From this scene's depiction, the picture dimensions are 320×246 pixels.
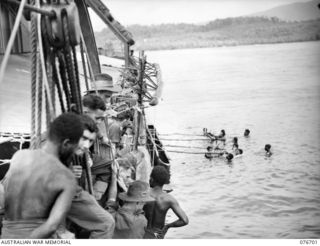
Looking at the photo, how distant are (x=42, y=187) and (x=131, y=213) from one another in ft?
5.55

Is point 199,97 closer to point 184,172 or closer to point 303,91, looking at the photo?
point 303,91

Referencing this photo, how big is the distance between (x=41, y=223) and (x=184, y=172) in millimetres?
17780

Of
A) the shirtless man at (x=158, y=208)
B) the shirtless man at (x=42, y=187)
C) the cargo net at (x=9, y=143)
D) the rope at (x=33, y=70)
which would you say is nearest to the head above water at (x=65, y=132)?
the shirtless man at (x=42, y=187)

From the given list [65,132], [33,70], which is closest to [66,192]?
[65,132]

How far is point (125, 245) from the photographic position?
371 centimetres

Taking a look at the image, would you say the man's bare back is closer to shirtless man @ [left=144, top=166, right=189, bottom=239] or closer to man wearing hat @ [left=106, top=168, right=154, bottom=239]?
man wearing hat @ [left=106, top=168, right=154, bottom=239]

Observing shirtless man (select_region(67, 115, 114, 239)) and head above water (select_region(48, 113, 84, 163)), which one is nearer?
head above water (select_region(48, 113, 84, 163))

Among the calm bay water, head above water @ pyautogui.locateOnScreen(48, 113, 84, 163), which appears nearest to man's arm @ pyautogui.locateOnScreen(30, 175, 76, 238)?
head above water @ pyautogui.locateOnScreen(48, 113, 84, 163)

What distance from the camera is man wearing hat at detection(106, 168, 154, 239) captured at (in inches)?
156

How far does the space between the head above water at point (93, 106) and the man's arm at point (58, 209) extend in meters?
1.55

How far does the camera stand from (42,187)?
8.18ft

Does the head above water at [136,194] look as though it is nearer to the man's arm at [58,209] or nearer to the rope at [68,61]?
the rope at [68,61]

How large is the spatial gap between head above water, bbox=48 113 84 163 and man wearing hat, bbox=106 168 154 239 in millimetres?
1568

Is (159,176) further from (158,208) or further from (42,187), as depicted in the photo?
(42,187)
